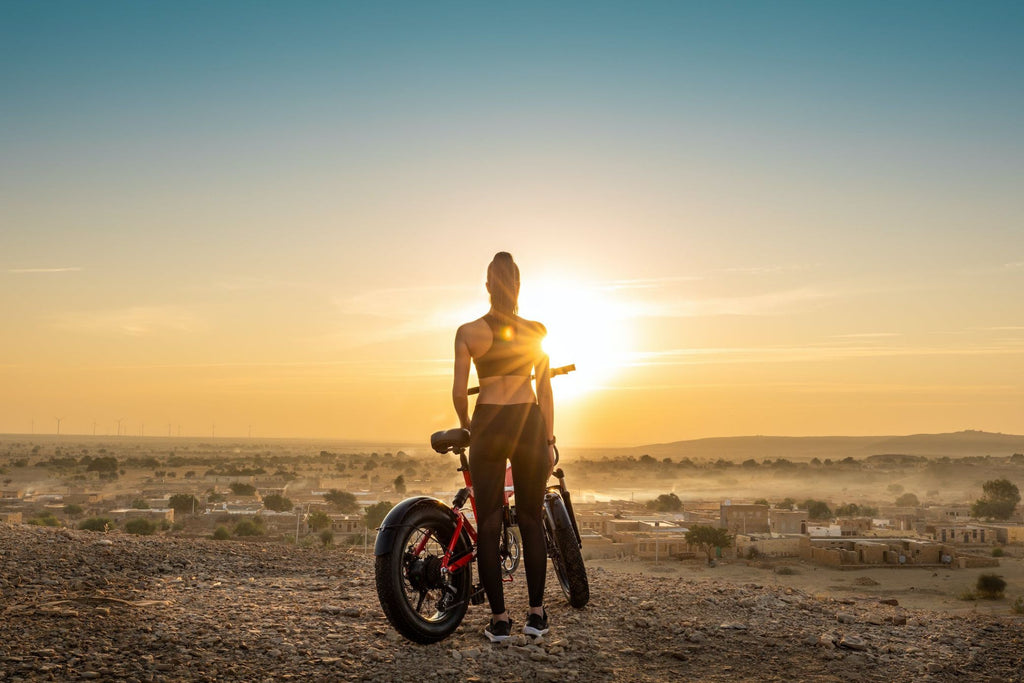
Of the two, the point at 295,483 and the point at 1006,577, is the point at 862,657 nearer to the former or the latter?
the point at 1006,577

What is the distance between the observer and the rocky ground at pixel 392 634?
17.7ft

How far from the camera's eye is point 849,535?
148 feet

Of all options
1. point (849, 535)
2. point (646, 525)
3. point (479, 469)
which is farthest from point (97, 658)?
point (849, 535)

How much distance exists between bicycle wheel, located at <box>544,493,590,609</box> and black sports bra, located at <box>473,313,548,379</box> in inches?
63.5

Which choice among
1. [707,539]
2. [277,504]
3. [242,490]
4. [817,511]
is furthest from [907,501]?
[277,504]

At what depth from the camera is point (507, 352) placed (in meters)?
6.24

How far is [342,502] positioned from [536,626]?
41.7 m

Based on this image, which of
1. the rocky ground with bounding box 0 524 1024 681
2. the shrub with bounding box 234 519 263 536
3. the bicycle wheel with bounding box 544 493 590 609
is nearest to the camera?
the rocky ground with bounding box 0 524 1024 681

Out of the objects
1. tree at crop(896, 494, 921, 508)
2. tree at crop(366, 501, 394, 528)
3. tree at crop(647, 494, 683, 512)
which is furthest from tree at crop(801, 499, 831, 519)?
tree at crop(366, 501, 394, 528)

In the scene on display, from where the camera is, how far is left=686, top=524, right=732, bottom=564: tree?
36.5 metres

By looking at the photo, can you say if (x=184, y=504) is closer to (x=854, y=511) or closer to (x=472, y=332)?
(x=472, y=332)

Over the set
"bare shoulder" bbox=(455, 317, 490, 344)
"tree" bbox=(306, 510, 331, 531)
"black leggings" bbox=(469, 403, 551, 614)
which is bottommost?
"tree" bbox=(306, 510, 331, 531)

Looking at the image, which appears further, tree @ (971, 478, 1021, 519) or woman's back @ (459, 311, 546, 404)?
tree @ (971, 478, 1021, 519)

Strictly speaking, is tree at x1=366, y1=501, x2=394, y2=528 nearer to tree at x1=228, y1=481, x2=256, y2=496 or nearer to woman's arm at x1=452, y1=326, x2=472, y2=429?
tree at x1=228, y1=481, x2=256, y2=496
